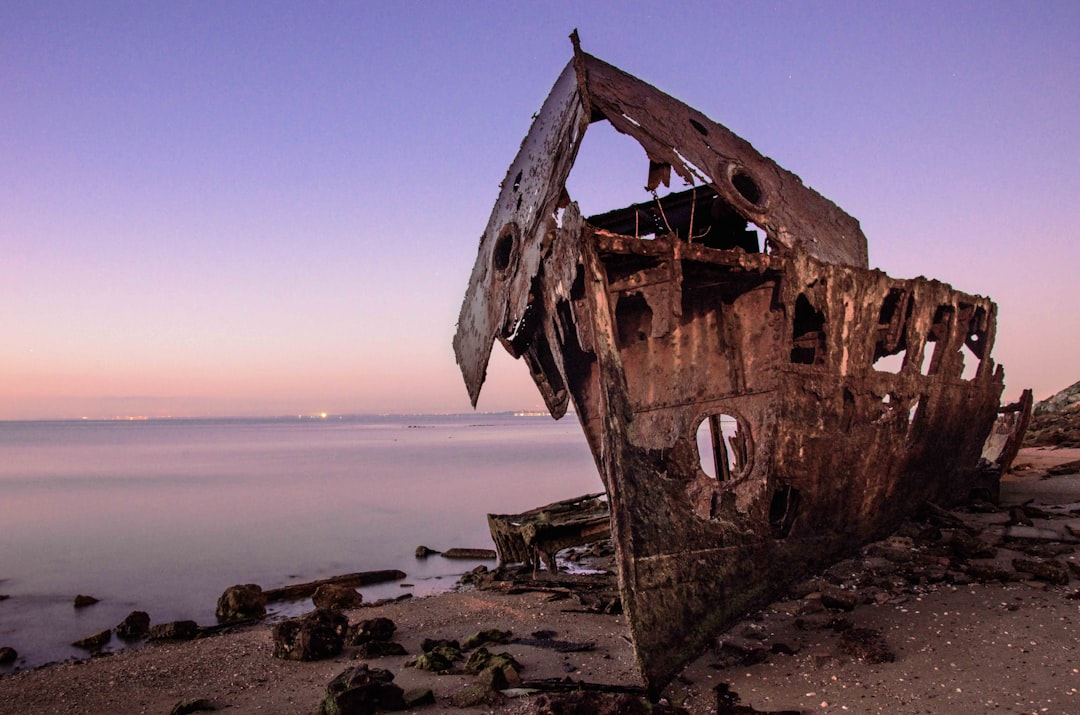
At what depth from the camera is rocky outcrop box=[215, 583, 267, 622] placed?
8906 millimetres

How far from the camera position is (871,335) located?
6.22m

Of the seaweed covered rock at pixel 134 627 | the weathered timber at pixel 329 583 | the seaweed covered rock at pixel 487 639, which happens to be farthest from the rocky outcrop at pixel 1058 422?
the seaweed covered rock at pixel 134 627

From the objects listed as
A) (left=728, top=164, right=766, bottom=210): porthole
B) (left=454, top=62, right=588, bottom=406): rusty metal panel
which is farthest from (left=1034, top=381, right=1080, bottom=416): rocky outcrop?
(left=454, top=62, right=588, bottom=406): rusty metal panel

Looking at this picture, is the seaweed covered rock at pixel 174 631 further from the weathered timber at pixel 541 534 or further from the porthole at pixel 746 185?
the porthole at pixel 746 185

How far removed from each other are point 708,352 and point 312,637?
4.38m

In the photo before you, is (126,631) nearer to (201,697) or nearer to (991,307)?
(201,697)

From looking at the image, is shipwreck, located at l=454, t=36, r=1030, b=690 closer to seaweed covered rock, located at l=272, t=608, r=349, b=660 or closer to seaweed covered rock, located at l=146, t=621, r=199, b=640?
seaweed covered rock, located at l=272, t=608, r=349, b=660

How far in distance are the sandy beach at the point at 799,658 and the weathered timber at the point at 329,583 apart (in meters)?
1.88

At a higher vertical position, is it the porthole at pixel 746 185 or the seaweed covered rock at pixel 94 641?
the porthole at pixel 746 185

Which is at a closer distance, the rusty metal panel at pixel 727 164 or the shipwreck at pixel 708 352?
the shipwreck at pixel 708 352

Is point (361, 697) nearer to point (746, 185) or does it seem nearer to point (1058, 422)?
point (746, 185)

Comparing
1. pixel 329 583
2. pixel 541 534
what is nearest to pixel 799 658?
pixel 541 534

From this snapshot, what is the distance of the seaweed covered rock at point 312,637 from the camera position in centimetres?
634

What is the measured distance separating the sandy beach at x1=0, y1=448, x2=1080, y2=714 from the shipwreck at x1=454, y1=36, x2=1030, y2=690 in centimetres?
41
